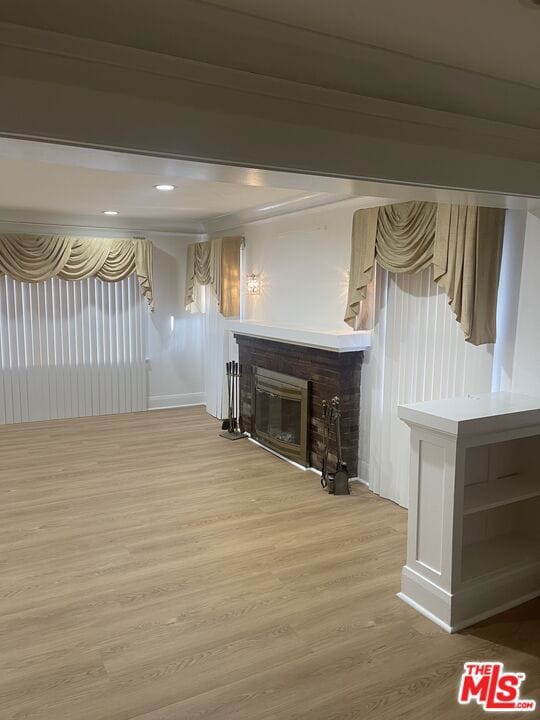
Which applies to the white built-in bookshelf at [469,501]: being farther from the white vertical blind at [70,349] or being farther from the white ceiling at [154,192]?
the white vertical blind at [70,349]

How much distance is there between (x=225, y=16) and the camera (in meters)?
1.57

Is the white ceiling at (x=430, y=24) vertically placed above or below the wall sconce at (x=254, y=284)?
above

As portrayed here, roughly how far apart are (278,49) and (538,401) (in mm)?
2137

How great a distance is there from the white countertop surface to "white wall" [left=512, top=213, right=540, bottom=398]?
0.36ft

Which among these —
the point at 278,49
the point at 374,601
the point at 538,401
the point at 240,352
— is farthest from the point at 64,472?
the point at 278,49

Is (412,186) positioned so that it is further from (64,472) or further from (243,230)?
(243,230)

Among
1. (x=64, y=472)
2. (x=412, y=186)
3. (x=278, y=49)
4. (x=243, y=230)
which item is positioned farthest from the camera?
(x=243, y=230)

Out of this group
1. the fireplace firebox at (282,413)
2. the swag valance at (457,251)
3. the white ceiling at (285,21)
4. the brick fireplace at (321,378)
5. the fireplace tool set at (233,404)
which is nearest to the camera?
the white ceiling at (285,21)

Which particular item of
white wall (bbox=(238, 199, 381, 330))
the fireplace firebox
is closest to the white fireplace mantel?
white wall (bbox=(238, 199, 381, 330))

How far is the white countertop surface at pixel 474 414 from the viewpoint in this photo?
2.55 meters

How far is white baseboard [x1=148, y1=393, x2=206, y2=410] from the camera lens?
748 cm

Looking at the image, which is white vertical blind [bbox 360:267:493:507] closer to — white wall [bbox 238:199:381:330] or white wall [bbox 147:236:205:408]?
white wall [bbox 238:199:381:330]

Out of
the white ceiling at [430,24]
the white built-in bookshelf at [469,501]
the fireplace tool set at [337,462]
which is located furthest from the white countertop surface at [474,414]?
the fireplace tool set at [337,462]

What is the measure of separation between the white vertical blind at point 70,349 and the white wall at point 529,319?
5238mm
